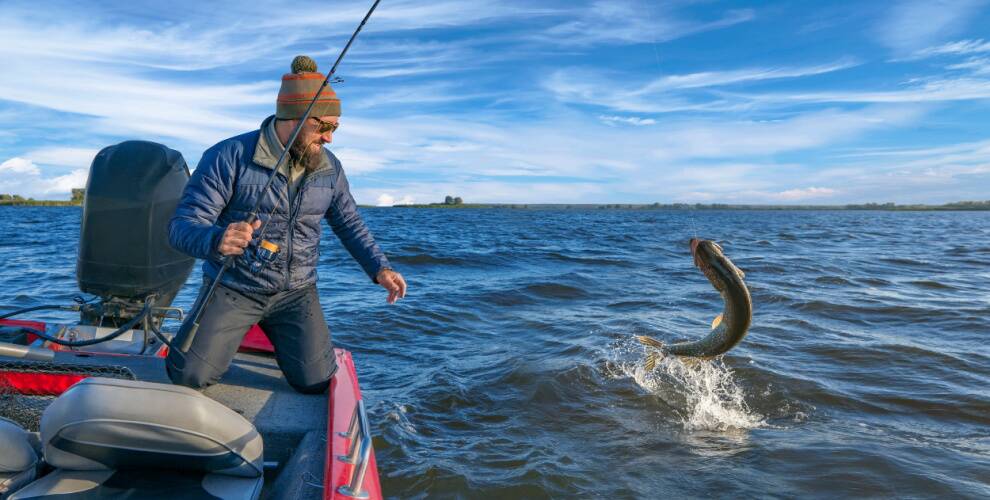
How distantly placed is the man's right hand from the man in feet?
1.22

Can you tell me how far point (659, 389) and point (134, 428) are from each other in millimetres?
5394

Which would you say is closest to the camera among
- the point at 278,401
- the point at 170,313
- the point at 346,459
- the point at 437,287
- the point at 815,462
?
the point at 346,459

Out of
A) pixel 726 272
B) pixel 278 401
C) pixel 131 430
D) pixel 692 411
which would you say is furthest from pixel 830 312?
pixel 131 430

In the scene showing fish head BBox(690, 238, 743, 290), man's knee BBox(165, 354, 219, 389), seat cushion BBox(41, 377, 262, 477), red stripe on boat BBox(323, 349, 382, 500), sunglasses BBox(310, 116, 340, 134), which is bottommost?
red stripe on boat BBox(323, 349, 382, 500)

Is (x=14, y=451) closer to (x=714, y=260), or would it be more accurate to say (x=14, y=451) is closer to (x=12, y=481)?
(x=12, y=481)

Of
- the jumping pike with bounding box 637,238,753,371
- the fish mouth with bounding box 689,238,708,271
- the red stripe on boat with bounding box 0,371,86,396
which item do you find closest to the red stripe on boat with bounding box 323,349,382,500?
the red stripe on boat with bounding box 0,371,86,396

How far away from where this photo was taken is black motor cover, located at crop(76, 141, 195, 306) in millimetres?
5242

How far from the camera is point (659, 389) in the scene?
684 centimetres

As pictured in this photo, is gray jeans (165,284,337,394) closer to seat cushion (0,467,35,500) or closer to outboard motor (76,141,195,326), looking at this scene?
seat cushion (0,467,35,500)

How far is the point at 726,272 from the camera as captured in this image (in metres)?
5.37

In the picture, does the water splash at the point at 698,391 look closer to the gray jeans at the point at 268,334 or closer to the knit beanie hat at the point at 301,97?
the gray jeans at the point at 268,334

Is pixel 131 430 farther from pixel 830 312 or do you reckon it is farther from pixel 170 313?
pixel 830 312

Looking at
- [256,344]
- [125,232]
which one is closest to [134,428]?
[256,344]

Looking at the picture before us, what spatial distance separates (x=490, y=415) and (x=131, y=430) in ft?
12.7
